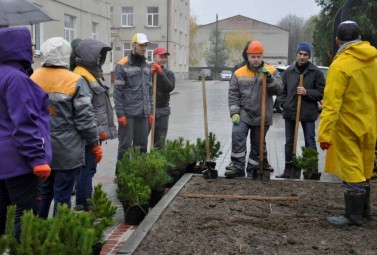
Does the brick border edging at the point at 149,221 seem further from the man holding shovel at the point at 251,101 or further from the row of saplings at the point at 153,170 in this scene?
the man holding shovel at the point at 251,101

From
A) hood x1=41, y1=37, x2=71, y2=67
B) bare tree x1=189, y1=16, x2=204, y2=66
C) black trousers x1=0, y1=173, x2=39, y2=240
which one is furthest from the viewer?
bare tree x1=189, y1=16, x2=204, y2=66

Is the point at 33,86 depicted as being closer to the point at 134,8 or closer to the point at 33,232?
the point at 33,232

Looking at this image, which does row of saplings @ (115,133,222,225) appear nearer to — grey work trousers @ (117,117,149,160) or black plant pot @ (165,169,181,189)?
black plant pot @ (165,169,181,189)

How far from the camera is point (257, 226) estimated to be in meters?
5.27

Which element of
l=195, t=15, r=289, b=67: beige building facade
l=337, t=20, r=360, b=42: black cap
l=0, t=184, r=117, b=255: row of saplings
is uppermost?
l=195, t=15, r=289, b=67: beige building facade

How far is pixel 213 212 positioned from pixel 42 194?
5.63 ft

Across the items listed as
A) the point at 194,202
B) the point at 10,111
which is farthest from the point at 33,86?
the point at 194,202

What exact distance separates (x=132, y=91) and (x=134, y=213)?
2.26 metres

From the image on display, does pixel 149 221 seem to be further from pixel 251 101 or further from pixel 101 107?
pixel 251 101

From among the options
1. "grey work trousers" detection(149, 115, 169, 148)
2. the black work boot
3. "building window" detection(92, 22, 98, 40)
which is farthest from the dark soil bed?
"building window" detection(92, 22, 98, 40)

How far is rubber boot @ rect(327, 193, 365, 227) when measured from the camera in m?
5.25

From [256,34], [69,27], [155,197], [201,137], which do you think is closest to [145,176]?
[155,197]

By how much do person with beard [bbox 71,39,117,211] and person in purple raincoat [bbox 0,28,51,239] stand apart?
214 centimetres

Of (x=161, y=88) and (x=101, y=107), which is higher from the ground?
(x=161, y=88)
